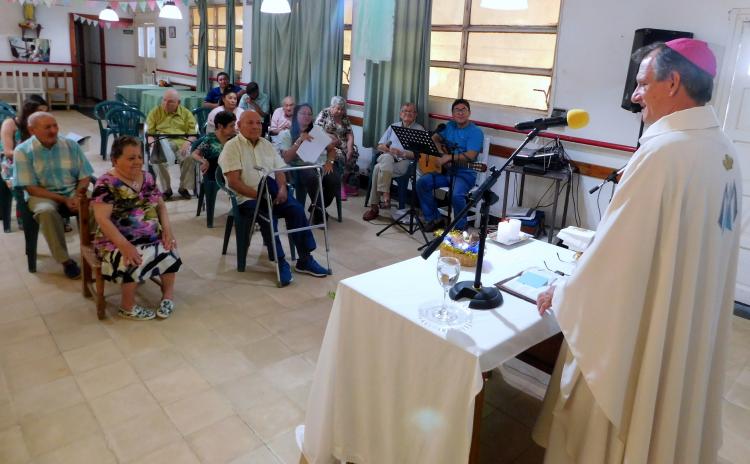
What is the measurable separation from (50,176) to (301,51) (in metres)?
3.61

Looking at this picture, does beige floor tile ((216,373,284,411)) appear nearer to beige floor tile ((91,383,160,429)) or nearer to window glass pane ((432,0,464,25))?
beige floor tile ((91,383,160,429))

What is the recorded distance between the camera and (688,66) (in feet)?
4.54

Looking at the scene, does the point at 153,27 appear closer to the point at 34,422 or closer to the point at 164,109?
the point at 164,109

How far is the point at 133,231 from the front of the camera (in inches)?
114

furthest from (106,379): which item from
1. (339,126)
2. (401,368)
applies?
(339,126)

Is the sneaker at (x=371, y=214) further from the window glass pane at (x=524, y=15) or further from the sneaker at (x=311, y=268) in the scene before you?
the window glass pane at (x=524, y=15)

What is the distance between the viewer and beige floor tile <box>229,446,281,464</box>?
1.99 metres

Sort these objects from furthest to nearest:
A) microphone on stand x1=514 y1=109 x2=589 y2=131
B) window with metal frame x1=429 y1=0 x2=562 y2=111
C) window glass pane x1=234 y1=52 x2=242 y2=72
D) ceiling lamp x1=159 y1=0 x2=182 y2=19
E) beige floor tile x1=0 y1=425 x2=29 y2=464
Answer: window glass pane x1=234 y1=52 x2=242 y2=72
ceiling lamp x1=159 y1=0 x2=182 y2=19
window with metal frame x1=429 y1=0 x2=562 y2=111
beige floor tile x1=0 y1=425 x2=29 y2=464
microphone on stand x1=514 y1=109 x2=589 y2=131

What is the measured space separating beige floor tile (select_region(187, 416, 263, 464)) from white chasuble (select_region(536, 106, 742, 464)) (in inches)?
46.0

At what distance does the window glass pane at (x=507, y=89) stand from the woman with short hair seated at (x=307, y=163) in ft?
4.58

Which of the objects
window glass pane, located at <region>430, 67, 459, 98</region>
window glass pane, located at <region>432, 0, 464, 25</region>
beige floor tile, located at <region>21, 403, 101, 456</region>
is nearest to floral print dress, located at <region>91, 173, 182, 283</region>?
beige floor tile, located at <region>21, 403, 101, 456</region>

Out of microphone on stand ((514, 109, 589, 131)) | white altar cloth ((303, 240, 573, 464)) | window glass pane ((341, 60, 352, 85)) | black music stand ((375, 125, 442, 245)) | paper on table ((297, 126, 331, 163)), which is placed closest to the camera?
white altar cloth ((303, 240, 573, 464))

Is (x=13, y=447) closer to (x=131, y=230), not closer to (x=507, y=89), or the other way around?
(x=131, y=230)

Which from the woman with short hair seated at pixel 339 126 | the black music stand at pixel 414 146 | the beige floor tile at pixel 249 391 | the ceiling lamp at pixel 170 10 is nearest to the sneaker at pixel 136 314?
the beige floor tile at pixel 249 391
